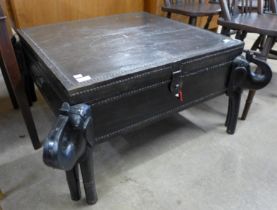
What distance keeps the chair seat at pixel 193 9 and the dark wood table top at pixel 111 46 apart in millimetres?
545

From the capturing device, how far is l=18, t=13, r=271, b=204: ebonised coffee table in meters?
0.84

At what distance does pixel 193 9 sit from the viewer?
6.87 feet

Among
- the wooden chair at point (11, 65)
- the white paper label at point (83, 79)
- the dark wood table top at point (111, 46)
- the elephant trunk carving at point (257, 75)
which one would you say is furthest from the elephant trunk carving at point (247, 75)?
the wooden chair at point (11, 65)

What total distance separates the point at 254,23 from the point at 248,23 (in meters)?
0.04

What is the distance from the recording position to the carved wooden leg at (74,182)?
3.28 feet

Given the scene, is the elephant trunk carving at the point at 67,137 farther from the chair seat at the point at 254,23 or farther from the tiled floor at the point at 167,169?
the chair seat at the point at 254,23

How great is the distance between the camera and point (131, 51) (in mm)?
1126

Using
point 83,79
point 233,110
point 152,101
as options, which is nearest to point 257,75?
point 233,110

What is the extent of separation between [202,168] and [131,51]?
0.69 m

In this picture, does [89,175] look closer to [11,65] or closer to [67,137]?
[67,137]

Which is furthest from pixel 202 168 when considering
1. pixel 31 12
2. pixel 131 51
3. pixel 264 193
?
pixel 31 12

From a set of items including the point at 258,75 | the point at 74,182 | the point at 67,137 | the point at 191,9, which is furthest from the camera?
the point at 191,9

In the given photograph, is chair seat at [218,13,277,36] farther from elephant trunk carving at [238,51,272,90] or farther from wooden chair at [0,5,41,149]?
wooden chair at [0,5,41,149]

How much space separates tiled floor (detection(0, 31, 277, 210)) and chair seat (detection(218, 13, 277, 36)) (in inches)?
22.6
